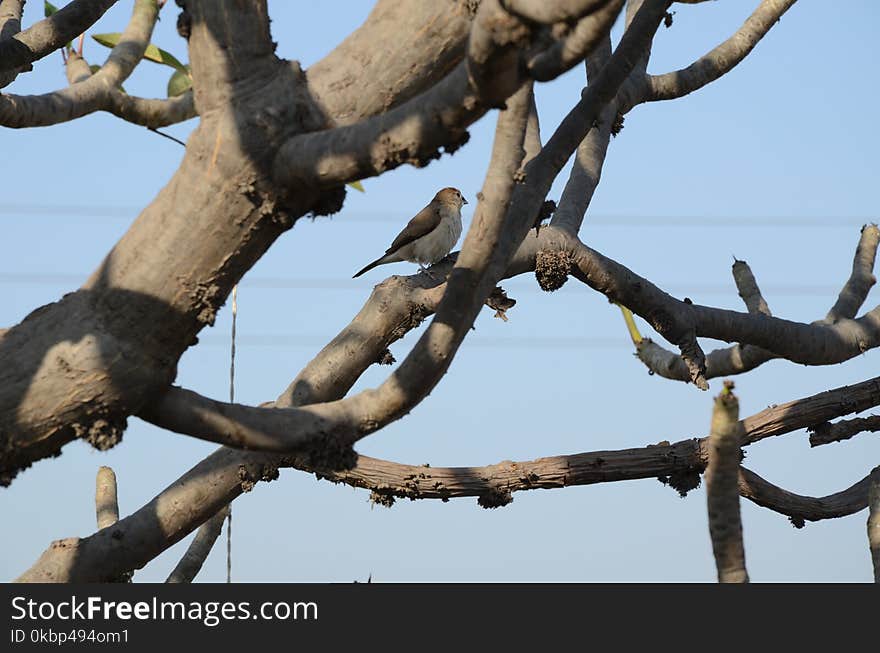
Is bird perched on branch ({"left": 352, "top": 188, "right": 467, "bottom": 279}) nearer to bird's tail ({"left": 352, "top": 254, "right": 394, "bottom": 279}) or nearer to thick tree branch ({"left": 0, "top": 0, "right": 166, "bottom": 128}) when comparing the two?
bird's tail ({"left": 352, "top": 254, "right": 394, "bottom": 279})

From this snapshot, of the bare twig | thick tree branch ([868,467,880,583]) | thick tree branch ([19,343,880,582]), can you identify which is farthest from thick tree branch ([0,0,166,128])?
thick tree branch ([868,467,880,583])

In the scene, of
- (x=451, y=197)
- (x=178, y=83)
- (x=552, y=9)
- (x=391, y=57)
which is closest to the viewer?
(x=552, y=9)

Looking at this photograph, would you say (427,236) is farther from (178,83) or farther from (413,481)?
(413,481)

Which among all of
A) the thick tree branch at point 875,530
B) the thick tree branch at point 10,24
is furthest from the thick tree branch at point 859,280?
the thick tree branch at point 10,24

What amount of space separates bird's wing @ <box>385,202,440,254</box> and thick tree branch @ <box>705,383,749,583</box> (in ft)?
21.5

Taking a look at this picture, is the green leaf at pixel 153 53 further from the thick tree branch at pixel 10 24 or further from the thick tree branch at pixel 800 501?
the thick tree branch at pixel 800 501

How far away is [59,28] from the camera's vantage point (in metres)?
5.23

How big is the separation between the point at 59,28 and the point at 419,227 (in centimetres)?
419

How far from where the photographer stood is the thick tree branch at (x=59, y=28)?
519 cm

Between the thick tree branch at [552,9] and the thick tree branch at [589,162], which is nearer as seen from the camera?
the thick tree branch at [552,9]

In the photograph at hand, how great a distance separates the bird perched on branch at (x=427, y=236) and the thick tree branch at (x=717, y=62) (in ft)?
11.0

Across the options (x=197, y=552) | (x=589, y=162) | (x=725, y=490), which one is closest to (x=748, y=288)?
(x=589, y=162)

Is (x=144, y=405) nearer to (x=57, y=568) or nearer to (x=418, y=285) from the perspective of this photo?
(x=57, y=568)
